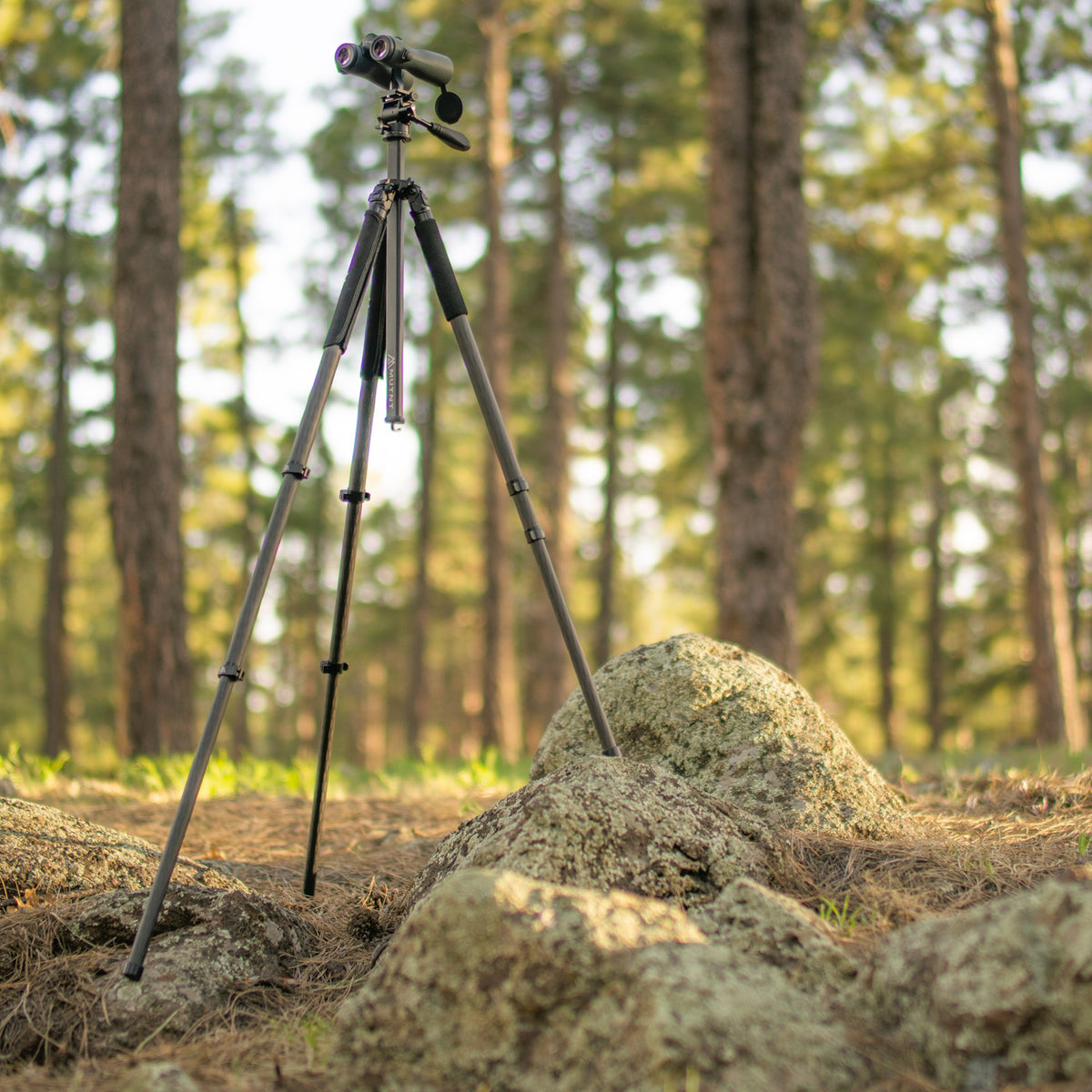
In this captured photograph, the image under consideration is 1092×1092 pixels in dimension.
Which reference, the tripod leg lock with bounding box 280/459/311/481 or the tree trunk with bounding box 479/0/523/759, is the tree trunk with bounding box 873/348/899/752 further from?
the tripod leg lock with bounding box 280/459/311/481

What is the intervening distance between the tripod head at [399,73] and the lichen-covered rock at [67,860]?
264cm

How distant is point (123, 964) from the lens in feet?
8.36

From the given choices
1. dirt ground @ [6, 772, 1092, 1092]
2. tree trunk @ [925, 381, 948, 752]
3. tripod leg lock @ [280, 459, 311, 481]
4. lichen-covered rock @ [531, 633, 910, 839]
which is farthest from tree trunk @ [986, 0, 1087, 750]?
tripod leg lock @ [280, 459, 311, 481]

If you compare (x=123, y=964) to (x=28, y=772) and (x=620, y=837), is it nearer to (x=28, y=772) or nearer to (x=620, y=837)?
(x=620, y=837)

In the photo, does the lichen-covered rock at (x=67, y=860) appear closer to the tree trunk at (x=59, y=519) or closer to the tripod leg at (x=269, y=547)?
the tripod leg at (x=269, y=547)

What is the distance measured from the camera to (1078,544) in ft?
64.8

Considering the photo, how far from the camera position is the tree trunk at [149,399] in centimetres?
727

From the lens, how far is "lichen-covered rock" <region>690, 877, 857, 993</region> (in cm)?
211

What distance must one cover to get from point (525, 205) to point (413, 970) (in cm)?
1515

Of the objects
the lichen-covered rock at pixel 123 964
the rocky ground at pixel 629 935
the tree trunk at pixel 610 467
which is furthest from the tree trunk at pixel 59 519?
the lichen-covered rock at pixel 123 964

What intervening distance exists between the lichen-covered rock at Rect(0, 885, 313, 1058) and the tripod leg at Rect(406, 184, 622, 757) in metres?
1.18

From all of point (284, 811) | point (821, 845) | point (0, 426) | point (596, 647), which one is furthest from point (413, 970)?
point (0, 426)

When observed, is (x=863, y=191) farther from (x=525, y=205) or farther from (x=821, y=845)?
(x=821, y=845)

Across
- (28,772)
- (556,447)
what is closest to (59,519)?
(556,447)
